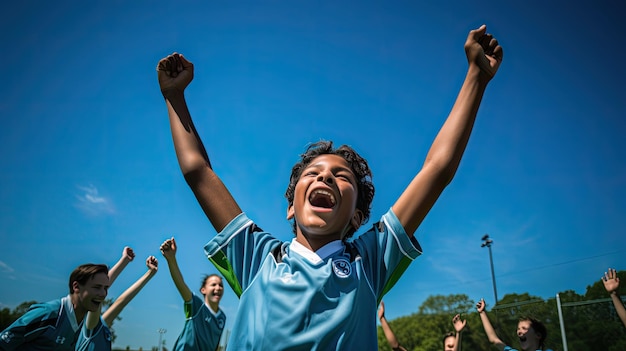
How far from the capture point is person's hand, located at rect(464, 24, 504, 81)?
1998mm

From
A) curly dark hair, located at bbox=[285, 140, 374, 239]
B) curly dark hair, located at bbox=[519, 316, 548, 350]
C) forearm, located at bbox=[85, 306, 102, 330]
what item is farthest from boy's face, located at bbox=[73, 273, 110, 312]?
curly dark hair, located at bbox=[519, 316, 548, 350]

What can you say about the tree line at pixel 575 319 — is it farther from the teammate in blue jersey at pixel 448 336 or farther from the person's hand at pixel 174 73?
the person's hand at pixel 174 73

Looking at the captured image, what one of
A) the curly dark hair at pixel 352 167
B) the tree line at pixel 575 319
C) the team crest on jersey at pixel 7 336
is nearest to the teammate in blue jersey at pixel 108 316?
the team crest on jersey at pixel 7 336

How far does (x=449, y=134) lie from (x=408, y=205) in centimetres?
36

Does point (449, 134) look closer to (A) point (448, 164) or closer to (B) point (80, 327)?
(A) point (448, 164)

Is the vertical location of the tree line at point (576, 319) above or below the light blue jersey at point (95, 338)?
above

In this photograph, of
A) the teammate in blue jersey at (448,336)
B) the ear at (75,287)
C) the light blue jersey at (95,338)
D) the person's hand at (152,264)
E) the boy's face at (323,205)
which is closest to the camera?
the boy's face at (323,205)

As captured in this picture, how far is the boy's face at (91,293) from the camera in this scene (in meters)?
5.66

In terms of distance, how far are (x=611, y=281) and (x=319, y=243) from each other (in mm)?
7069

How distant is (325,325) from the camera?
5.16ft

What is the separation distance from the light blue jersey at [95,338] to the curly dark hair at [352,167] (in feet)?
16.0

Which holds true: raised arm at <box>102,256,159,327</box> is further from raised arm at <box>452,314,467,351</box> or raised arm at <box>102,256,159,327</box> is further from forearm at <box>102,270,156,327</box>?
raised arm at <box>452,314,467,351</box>

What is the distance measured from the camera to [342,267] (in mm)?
1800

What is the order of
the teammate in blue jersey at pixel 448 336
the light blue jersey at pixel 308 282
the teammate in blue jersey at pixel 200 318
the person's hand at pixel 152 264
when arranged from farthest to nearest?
the teammate in blue jersey at pixel 448 336 → the person's hand at pixel 152 264 → the teammate in blue jersey at pixel 200 318 → the light blue jersey at pixel 308 282
